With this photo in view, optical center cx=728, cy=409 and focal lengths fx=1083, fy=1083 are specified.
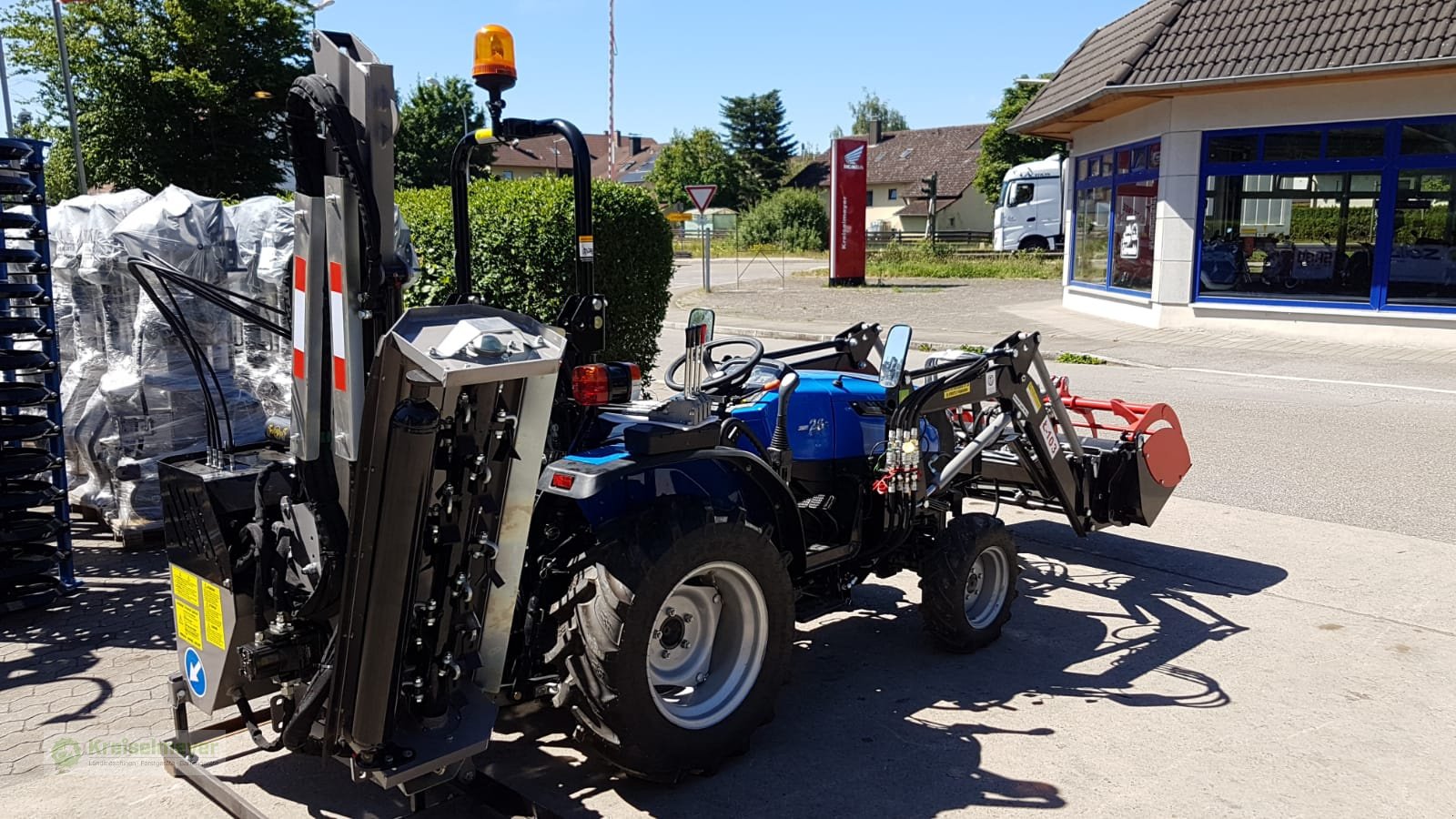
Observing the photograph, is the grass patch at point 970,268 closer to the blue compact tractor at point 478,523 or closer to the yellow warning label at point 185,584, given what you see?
the blue compact tractor at point 478,523

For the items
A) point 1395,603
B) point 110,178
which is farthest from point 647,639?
point 110,178

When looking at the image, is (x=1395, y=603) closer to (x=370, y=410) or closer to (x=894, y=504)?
(x=894, y=504)

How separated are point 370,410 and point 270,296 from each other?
451cm

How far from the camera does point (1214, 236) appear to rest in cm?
1708

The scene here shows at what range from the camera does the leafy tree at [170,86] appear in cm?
2583

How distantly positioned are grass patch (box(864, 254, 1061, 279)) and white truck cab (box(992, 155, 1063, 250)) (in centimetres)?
240

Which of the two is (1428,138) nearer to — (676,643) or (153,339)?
(676,643)

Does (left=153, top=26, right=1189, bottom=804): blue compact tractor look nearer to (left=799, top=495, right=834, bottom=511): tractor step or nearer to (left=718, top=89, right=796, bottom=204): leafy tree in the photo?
(left=799, top=495, right=834, bottom=511): tractor step

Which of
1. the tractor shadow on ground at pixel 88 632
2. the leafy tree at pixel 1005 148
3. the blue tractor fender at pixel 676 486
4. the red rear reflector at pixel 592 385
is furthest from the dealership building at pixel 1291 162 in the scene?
the leafy tree at pixel 1005 148

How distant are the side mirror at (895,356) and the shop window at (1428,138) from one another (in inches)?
545

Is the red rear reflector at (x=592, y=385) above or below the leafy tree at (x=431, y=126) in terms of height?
below

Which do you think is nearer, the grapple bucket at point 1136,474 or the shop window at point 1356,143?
the grapple bucket at point 1136,474

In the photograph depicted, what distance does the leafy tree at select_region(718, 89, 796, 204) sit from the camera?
69250mm

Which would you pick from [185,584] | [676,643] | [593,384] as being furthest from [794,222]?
[185,584]
